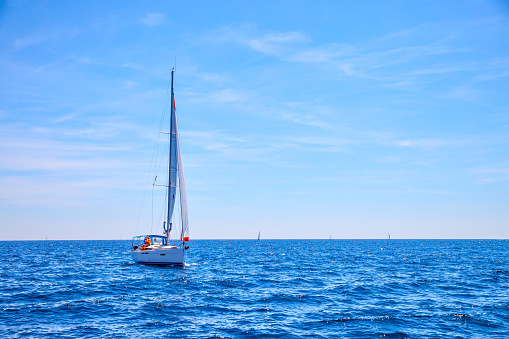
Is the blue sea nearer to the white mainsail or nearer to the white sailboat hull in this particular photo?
the white sailboat hull

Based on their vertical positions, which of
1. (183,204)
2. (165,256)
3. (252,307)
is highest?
(183,204)

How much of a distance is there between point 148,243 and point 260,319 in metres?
32.4

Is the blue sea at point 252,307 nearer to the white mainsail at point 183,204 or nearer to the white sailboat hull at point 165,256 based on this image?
the white sailboat hull at point 165,256

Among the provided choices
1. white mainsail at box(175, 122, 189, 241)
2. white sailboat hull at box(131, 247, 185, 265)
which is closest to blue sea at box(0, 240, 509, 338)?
white sailboat hull at box(131, 247, 185, 265)

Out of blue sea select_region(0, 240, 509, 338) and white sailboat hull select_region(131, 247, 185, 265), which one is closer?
blue sea select_region(0, 240, 509, 338)

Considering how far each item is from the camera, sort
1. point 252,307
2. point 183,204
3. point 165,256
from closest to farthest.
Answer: point 252,307
point 165,256
point 183,204

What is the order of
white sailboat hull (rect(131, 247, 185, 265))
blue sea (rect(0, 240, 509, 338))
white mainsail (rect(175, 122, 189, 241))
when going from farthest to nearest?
white mainsail (rect(175, 122, 189, 241)) < white sailboat hull (rect(131, 247, 185, 265)) < blue sea (rect(0, 240, 509, 338))

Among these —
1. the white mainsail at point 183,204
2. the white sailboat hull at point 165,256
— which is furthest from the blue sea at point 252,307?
the white mainsail at point 183,204

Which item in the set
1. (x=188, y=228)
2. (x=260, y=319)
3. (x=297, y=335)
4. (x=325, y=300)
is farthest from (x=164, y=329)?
(x=188, y=228)

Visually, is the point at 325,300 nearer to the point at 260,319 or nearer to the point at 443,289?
the point at 260,319

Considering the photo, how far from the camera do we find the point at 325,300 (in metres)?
26.3

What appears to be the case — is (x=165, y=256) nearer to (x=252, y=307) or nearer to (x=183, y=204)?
(x=183, y=204)

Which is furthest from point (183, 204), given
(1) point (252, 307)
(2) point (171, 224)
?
(1) point (252, 307)

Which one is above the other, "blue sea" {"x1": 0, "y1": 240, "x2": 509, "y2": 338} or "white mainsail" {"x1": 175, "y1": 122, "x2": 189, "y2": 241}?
"white mainsail" {"x1": 175, "y1": 122, "x2": 189, "y2": 241}
